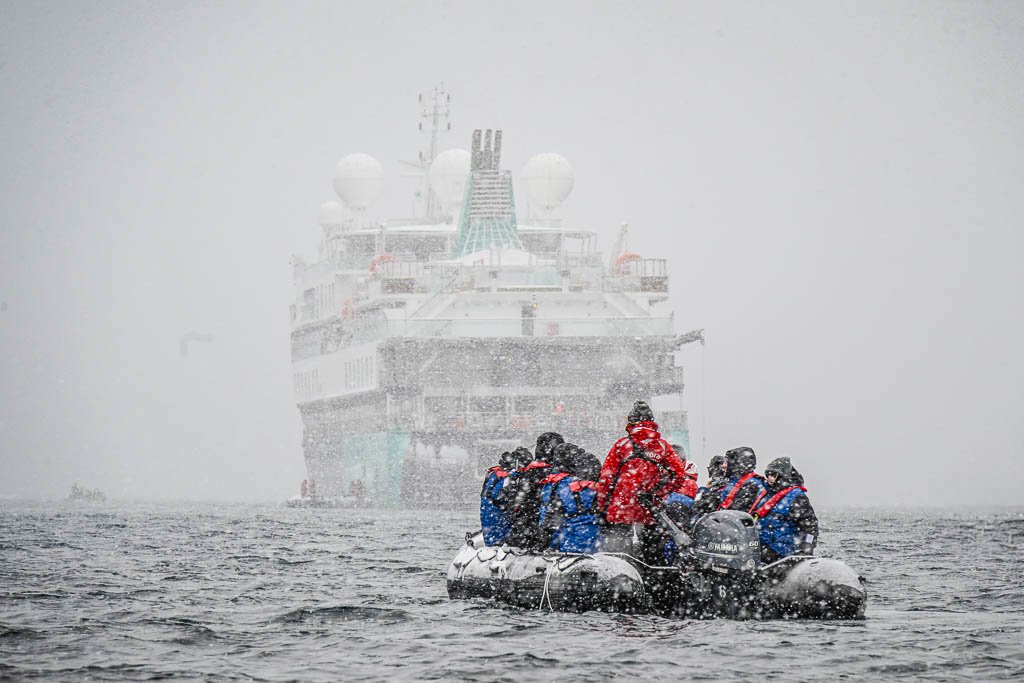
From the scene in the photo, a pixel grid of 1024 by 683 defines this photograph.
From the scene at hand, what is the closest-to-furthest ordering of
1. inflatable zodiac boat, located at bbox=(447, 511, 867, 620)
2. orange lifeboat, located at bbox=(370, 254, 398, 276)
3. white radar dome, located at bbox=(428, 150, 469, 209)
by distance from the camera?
1. inflatable zodiac boat, located at bbox=(447, 511, 867, 620)
2. orange lifeboat, located at bbox=(370, 254, 398, 276)
3. white radar dome, located at bbox=(428, 150, 469, 209)

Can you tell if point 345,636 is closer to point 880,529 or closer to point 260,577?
point 260,577

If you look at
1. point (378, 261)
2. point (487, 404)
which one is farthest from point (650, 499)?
point (378, 261)

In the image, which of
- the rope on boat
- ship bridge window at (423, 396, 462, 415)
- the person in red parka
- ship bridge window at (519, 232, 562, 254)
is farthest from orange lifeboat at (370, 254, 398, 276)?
the person in red parka

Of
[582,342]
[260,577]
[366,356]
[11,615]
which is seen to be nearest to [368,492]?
[366,356]

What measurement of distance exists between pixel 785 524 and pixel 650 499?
1438mm

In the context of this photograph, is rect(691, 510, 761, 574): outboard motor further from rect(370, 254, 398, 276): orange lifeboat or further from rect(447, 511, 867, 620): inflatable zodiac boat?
rect(370, 254, 398, 276): orange lifeboat

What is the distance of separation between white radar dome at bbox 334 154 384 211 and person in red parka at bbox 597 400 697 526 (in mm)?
65253

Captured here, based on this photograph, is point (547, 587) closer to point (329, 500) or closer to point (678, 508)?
point (678, 508)

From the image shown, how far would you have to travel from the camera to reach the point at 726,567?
16359 millimetres

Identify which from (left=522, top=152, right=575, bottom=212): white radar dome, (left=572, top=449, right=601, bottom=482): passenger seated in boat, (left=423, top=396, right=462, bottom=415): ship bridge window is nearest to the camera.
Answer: (left=572, top=449, right=601, bottom=482): passenger seated in boat

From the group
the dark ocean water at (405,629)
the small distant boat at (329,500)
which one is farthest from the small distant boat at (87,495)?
the dark ocean water at (405,629)

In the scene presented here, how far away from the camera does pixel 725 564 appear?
1631 cm

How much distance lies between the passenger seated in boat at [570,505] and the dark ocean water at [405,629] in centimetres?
82

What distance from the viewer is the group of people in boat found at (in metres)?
16.9
